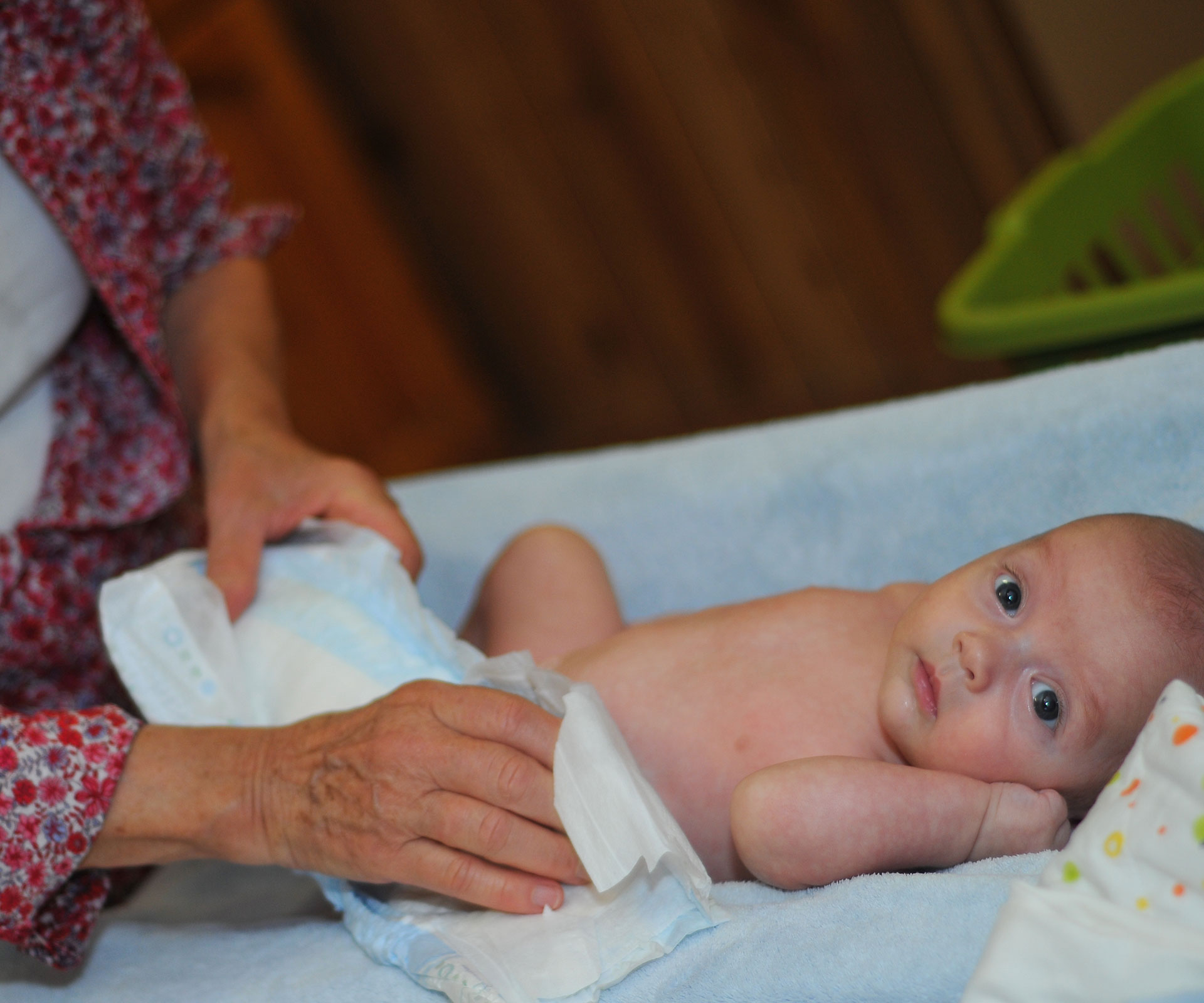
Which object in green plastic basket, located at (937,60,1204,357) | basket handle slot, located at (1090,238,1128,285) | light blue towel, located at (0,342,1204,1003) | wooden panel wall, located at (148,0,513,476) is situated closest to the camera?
light blue towel, located at (0,342,1204,1003)

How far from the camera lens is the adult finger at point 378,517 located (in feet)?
3.70

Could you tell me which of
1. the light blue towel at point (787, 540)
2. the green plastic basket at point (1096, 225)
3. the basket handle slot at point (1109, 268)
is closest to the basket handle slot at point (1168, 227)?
the green plastic basket at point (1096, 225)

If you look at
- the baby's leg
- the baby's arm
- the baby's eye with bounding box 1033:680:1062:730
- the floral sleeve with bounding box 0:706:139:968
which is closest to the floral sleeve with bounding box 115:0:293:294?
the baby's leg

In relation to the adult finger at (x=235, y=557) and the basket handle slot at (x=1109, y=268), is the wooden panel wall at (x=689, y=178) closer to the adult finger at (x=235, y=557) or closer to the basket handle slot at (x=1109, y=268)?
the basket handle slot at (x=1109, y=268)

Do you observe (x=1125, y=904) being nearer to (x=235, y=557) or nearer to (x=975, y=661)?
(x=975, y=661)

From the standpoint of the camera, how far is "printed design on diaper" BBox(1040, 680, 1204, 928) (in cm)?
60

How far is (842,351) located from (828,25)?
64cm

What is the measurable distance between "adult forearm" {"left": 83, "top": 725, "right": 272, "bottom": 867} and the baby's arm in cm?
36

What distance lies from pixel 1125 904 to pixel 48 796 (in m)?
0.71

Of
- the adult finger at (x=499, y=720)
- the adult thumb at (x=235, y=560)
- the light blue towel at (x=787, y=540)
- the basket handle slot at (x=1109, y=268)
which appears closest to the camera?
the light blue towel at (x=787, y=540)

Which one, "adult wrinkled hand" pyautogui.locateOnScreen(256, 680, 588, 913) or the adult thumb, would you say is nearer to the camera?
"adult wrinkled hand" pyautogui.locateOnScreen(256, 680, 588, 913)

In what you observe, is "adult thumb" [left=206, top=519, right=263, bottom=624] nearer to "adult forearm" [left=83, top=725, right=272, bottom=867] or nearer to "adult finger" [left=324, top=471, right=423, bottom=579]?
"adult finger" [left=324, top=471, right=423, bottom=579]

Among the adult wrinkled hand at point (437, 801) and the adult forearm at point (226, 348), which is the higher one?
the adult forearm at point (226, 348)

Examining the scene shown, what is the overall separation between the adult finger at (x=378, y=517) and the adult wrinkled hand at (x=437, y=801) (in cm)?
29
